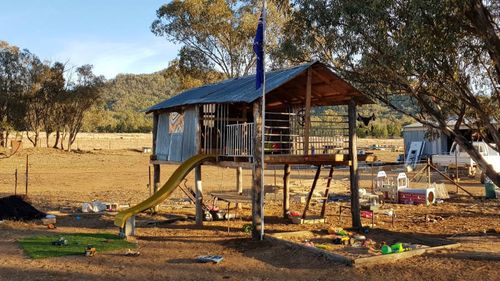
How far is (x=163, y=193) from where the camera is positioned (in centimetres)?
1330

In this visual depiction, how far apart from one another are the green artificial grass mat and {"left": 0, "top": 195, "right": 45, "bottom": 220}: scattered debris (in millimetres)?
2721

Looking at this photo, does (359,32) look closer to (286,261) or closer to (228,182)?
(286,261)

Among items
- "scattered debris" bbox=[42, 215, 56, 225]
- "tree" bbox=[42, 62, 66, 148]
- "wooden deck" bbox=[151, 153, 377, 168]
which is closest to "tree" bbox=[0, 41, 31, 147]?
"tree" bbox=[42, 62, 66, 148]

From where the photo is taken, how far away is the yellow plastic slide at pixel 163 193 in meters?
12.5

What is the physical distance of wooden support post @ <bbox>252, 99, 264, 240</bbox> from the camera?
39.6ft

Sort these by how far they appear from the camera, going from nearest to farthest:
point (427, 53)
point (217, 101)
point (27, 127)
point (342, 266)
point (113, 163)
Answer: point (342, 266) → point (427, 53) → point (217, 101) → point (113, 163) → point (27, 127)

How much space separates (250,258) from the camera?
1035cm

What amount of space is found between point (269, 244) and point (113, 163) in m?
33.1

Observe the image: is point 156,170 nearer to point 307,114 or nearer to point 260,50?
point 307,114

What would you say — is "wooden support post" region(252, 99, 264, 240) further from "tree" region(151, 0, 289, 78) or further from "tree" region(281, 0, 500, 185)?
"tree" region(151, 0, 289, 78)

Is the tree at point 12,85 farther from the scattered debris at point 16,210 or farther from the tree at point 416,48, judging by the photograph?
the tree at point 416,48

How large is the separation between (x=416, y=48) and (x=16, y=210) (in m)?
12.0

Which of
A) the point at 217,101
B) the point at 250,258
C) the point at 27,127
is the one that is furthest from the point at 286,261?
the point at 27,127

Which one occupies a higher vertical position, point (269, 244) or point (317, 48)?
point (317, 48)
